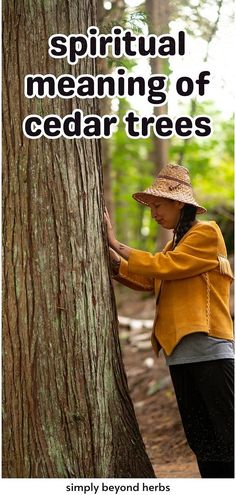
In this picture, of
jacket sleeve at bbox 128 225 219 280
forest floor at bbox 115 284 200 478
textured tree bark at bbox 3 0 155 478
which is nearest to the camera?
textured tree bark at bbox 3 0 155 478

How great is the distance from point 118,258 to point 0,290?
722 millimetres

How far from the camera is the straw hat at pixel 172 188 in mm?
4223

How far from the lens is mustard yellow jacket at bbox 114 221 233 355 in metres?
4.04

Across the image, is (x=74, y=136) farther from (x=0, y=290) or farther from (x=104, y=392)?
(x=104, y=392)

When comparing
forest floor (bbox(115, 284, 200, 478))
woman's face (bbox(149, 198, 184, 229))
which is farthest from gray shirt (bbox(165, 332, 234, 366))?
forest floor (bbox(115, 284, 200, 478))

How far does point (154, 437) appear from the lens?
6848 mm

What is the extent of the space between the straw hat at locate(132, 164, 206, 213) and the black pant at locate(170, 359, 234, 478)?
36.6 inches

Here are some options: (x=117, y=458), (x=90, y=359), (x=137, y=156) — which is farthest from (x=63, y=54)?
(x=137, y=156)

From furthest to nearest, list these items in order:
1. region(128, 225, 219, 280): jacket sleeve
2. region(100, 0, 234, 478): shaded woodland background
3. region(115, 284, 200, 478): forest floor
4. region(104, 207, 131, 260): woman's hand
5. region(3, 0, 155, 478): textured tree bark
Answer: region(100, 0, 234, 478): shaded woodland background → region(115, 284, 200, 478): forest floor → region(104, 207, 131, 260): woman's hand → region(128, 225, 219, 280): jacket sleeve → region(3, 0, 155, 478): textured tree bark

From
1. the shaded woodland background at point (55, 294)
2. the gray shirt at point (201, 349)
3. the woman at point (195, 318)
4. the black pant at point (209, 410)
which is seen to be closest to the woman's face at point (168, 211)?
the woman at point (195, 318)

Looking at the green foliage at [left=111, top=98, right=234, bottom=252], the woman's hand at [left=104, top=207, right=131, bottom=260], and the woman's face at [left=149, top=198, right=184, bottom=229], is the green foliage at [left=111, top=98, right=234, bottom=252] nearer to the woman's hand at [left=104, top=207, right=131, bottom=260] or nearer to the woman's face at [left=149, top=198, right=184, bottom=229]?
the woman's face at [left=149, top=198, right=184, bottom=229]

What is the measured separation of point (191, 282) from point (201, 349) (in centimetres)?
37

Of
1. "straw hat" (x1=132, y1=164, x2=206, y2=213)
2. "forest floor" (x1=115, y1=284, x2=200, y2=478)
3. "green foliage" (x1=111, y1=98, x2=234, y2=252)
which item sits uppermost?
"straw hat" (x1=132, y1=164, x2=206, y2=213)

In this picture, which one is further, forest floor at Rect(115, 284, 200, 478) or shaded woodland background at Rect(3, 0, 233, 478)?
forest floor at Rect(115, 284, 200, 478)
